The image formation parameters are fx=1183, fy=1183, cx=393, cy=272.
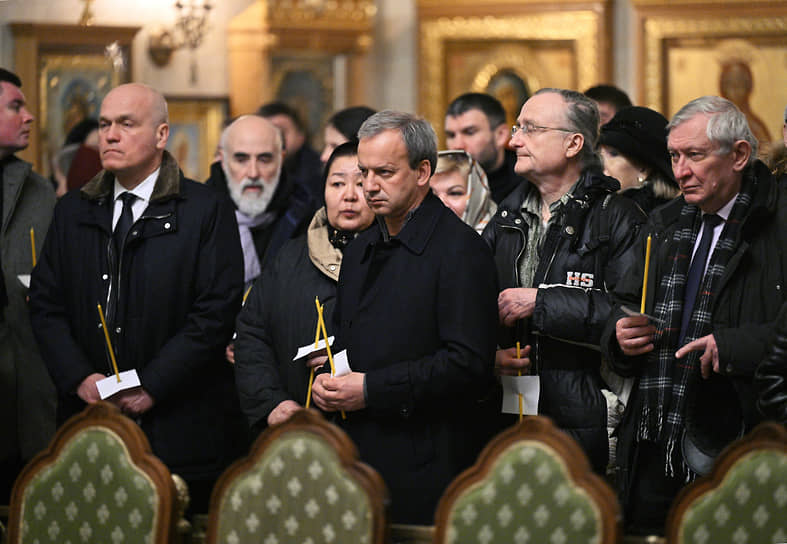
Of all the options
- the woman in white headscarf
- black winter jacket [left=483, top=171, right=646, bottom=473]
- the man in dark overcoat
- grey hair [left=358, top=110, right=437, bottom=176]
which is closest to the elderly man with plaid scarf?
black winter jacket [left=483, top=171, right=646, bottom=473]

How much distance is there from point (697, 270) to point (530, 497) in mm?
1062

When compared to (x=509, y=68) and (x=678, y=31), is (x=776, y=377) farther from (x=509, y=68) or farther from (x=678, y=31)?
(x=509, y=68)

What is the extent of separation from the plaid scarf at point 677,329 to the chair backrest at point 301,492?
1.02 meters

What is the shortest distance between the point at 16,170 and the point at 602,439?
106 inches

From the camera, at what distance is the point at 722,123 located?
342 centimetres

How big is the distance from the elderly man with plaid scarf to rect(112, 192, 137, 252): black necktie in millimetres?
1706

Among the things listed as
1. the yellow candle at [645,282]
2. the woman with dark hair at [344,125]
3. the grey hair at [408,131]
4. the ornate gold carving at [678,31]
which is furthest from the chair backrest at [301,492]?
the ornate gold carving at [678,31]

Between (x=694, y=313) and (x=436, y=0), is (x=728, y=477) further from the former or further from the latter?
(x=436, y=0)

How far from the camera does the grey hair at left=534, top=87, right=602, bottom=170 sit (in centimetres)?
389

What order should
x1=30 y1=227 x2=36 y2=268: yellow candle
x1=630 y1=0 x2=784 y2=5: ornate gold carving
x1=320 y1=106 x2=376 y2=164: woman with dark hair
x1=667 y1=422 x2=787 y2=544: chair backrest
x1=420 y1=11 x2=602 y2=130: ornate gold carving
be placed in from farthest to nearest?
x1=420 y1=11 x2=602 y2=130: ornate gold carving
x1=630 y1=0 x2=784 y2=5: ornate gold carving
x1=320 y1=106 x2=376 y2=164: woman with dark hair
x1=30 y1=227 x2=36 y2=268: yellow candle
x1=667 y1=422 x2=787 y2=544: chair backrest

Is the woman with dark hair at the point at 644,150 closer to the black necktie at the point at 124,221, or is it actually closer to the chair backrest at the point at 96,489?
the black necktie at the point at 124,221

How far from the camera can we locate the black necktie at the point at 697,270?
3.48 metres

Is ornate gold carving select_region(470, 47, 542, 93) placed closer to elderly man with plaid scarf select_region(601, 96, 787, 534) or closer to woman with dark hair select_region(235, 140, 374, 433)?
woman with dark hair select_region(235, 140, 374, 433)

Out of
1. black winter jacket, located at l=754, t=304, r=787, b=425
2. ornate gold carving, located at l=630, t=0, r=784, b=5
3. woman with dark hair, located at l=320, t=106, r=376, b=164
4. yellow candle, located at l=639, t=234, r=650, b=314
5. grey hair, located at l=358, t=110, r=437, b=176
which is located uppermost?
ornate gold carving, located at l=630, t=0, r=784, b=5
